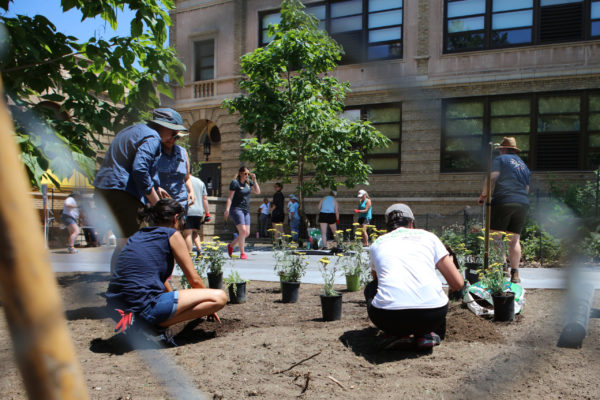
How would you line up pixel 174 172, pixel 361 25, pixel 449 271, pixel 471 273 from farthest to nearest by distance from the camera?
pixel 471 273 → pixel 174 172 → pixel 449 271 → pixel 361 25

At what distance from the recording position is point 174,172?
4719 mm

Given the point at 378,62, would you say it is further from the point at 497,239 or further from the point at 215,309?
the point at 497,239

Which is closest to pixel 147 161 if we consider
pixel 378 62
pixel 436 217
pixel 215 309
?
pixel 215 309

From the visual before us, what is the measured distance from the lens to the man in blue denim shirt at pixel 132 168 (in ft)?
12.9

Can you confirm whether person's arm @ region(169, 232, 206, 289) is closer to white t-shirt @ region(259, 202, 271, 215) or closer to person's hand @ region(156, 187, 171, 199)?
person's hand @ region(156, 187, 171, 199)

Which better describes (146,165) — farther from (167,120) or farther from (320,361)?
(320,361)

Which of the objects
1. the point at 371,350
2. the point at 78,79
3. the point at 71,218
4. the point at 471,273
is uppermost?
the point at 78,79

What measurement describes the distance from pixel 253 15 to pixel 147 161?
127 inches

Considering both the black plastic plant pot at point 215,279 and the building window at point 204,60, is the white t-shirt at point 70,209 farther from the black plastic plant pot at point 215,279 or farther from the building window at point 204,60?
the building window at point 204,60

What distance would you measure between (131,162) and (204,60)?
10.8 ft

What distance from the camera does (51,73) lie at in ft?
8.74

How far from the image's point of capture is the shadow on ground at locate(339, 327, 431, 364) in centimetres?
337

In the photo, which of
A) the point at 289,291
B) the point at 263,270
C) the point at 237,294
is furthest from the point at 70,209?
the point at 289,291

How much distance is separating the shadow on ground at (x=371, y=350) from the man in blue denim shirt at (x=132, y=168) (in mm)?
2014
